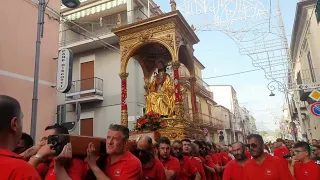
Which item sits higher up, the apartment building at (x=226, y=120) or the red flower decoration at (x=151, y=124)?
the apartment building at (x=226, y=120)

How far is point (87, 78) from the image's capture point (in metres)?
15.2

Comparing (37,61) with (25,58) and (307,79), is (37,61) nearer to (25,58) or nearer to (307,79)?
(25,58)

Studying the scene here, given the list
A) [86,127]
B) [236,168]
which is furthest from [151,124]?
[86,127]

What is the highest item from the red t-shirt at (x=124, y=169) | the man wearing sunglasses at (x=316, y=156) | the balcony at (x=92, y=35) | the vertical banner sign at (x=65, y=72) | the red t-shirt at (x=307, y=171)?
the balcony at (x=92, y=35)

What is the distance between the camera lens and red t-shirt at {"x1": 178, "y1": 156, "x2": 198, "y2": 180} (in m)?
4.52

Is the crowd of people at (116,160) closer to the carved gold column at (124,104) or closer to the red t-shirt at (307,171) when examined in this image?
the red t-shirt at (307,171)

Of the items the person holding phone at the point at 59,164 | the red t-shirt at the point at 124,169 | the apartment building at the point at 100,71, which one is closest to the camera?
the person holding phone at the point at 59,164

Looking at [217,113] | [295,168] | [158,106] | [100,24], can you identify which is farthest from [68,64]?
[217,113]

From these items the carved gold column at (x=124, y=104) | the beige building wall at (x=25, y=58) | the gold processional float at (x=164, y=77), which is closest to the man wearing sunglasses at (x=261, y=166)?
the gold processional float at (x=164, y=77)

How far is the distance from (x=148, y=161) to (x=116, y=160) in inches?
27.8

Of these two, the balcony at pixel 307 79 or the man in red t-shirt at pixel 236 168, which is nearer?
the man in red t-shirt at pixel 236 168

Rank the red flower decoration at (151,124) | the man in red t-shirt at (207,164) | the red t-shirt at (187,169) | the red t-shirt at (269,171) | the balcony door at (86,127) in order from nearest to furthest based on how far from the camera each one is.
→ the red t-shirt at (269,171)
the red t-shirt at (187,169)
the man in red t-shirt at (207,164)
the red flower decoration at (151,124)
the balcony door at (86,127)

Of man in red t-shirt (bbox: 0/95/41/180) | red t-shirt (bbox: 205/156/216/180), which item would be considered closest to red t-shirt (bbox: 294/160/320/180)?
red t-shirt (bbox: 205/156/216/180)

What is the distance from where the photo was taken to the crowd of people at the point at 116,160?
4.65 feet
